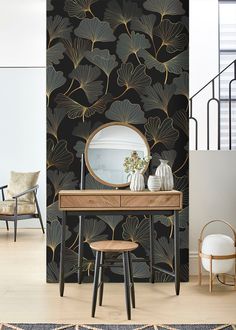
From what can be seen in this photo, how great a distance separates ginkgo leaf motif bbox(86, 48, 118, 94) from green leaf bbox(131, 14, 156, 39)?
0.31 m

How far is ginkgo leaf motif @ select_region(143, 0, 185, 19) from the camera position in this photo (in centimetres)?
461

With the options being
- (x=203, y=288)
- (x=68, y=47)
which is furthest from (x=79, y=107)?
(x=203, y=288)

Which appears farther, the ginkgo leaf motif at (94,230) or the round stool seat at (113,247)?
the ginkgo leaf motif at (94,230)

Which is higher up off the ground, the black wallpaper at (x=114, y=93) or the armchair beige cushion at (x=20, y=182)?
the black wallpaper at (x=114, y=93)

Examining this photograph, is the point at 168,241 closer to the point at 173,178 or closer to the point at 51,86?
the point at 173,178

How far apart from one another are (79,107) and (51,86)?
0.29 m

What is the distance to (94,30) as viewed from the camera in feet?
15.1

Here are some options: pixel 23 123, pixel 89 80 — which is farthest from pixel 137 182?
pixel 23 123

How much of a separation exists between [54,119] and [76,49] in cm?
62

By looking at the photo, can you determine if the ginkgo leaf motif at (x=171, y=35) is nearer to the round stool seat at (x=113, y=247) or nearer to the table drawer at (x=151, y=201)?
the table drawer at (x=151, y=201)

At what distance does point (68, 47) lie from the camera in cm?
460

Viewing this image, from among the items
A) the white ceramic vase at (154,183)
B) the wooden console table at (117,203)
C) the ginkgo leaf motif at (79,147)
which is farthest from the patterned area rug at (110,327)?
the ginkgo leaf motif at (79,147)

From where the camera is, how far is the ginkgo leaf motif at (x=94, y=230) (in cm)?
460

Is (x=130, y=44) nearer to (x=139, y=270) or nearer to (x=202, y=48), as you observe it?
(x=139, y=270)
